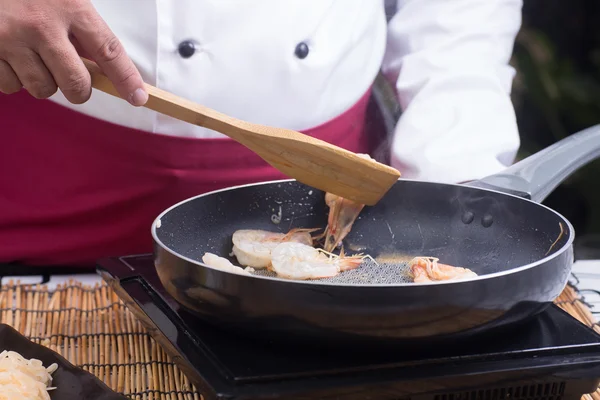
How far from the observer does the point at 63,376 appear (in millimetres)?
1007

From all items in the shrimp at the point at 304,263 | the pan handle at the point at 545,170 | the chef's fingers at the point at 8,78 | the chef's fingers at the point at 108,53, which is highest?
the chef's fingers at the point at 108,53

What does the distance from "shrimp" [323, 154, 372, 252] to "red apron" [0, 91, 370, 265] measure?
0.32 metres

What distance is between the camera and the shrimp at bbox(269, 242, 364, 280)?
1154 mm

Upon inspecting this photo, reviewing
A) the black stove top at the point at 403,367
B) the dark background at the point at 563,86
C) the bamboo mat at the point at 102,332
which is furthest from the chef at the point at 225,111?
the dark background at the point at 563,86

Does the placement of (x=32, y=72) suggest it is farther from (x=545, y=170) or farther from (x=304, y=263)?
(x=545, y=170)

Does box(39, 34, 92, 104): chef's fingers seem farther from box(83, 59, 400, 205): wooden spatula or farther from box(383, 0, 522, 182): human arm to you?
box(383, 0, 522, 182): human arm

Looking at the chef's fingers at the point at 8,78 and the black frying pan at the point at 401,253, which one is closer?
the black frying pan at the point at 401,253

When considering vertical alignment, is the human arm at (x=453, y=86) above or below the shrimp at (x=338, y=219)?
above

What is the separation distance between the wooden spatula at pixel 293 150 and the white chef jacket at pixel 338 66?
0.33 metres

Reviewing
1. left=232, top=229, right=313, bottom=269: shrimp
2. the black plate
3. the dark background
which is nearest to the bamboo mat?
the black plate

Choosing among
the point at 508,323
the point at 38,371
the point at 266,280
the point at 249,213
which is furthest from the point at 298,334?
the point at 249,213

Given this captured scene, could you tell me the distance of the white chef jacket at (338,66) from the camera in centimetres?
149

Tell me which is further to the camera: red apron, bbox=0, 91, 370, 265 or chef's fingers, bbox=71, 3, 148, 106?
red apron, bbox=0, 91, 370, 265

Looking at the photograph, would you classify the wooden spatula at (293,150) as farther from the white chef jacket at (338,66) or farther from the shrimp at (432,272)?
the white chef jacket at (338,66)
